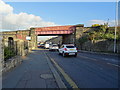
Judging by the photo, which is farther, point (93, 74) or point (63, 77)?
point (93, 74)

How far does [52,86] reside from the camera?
523 centimetres

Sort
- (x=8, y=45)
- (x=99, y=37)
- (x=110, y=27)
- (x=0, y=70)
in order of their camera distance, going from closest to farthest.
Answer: (x=0, y=70)
(x=8, y=45)
(x=99, y=37)
(x=110, y=27)

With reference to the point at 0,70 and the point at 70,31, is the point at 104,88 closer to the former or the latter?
the point at 0,70

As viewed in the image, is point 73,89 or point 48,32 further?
point 48,32

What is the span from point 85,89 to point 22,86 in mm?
2358

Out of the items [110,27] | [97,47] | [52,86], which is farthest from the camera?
[110,27]

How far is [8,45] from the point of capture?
10.3 metres

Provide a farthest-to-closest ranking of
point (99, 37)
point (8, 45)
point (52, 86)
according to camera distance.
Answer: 1. point (99, 37)
2. point (8, 45)
3. point (52, 86)

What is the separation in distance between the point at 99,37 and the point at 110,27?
12.0 m

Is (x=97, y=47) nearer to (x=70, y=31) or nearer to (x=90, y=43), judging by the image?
(x=90, y=43)

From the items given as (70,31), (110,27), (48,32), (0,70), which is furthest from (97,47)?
(0,70)

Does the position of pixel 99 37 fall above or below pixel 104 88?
above

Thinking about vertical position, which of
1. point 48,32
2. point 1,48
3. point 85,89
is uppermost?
point 48,32

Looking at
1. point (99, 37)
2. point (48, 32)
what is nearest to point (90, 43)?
point (99, 37)
